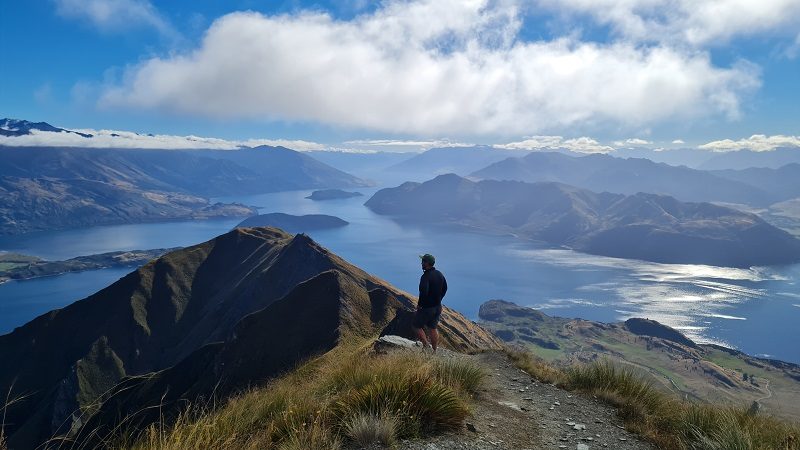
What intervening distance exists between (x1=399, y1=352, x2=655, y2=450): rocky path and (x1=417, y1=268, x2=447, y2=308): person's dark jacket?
3575mm

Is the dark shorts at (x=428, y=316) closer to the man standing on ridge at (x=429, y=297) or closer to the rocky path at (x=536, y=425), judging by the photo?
the man standing on ridge at (x=429, y=297)

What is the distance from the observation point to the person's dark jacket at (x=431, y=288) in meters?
15.5

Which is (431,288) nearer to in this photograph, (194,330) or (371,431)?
(371,431)

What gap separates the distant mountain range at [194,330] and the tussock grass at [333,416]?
2504 cm

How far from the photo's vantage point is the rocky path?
26.2ft

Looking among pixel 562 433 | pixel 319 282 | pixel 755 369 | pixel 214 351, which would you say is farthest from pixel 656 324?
pixel 562 433

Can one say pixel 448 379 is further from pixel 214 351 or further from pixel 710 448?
pixel 214 351

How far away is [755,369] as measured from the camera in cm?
16112

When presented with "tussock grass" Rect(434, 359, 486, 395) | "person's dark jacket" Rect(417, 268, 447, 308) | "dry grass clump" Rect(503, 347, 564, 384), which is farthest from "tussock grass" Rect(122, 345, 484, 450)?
"dry grass clump" Rect(503, 347, 564, 384)

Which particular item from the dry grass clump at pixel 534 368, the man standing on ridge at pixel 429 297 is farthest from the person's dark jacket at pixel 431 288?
the dry grass clump at pixel 534 368

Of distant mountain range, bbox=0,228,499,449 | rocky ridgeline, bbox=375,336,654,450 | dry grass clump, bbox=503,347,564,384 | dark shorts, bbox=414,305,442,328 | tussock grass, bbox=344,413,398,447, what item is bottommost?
distant mountain range, bbox=0,228,499,449

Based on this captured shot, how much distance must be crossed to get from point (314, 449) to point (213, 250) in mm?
143397

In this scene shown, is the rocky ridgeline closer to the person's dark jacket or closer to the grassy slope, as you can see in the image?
the person's dark jacket

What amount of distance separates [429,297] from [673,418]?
7932 millimetres
